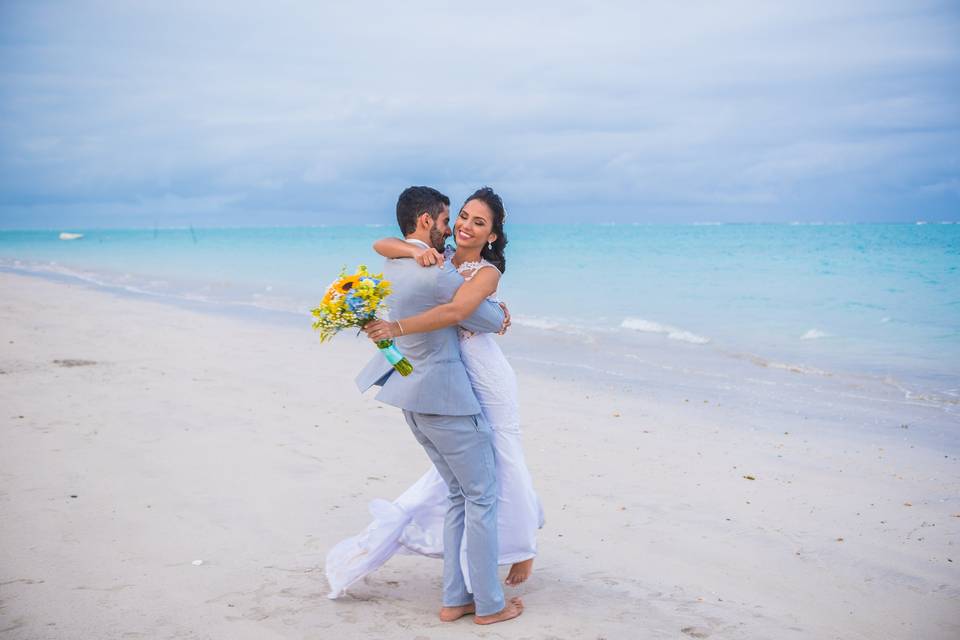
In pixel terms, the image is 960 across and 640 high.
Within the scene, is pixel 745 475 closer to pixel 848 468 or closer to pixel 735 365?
pixel 848 468

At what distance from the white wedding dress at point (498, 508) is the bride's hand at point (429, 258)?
0.24 m

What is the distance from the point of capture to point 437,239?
3.87 m

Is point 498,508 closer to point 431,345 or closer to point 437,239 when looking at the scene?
point 431,345

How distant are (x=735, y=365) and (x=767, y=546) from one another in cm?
789

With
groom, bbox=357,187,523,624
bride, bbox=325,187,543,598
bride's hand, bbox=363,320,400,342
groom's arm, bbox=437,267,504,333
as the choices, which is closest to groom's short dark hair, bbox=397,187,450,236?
groom, bbox=357,187,523,624

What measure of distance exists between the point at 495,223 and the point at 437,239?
331 mm

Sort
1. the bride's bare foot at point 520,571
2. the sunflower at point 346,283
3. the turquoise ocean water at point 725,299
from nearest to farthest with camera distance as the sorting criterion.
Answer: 1. the sunflower at point 346,283
2. the bride's bare foot at point 520,571
3. the turquoise ocean water at point 725,299

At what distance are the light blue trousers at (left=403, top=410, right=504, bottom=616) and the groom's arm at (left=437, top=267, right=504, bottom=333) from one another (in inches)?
17.7

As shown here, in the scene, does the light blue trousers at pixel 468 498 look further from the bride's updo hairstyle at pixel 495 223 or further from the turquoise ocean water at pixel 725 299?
the turquoise ocean water at pixel 725 299

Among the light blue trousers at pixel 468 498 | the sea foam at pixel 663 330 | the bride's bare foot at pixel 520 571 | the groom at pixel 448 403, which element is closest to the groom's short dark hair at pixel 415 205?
the groom at pixel 448 403

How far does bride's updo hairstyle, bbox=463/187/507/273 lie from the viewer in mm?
3945

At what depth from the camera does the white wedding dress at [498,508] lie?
3984mm

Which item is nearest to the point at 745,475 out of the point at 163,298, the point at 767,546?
the point at 767,546

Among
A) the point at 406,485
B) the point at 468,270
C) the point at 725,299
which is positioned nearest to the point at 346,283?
the point at 468,270
